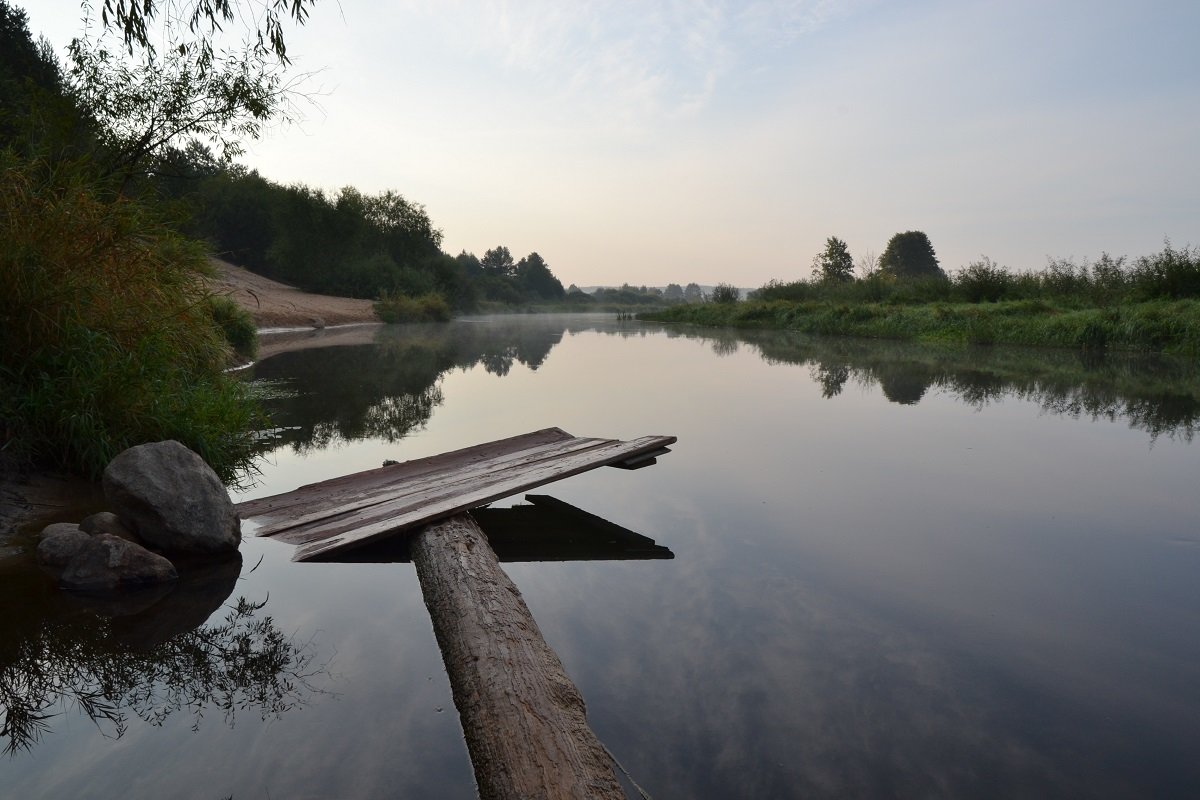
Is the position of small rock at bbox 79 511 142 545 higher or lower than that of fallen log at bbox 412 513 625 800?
higher

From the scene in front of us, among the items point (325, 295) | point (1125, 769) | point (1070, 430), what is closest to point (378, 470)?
point (1125, 769)

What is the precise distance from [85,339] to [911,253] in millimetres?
64044

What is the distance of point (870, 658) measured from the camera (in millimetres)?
2475

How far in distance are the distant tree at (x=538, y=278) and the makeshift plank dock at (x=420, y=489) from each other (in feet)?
245

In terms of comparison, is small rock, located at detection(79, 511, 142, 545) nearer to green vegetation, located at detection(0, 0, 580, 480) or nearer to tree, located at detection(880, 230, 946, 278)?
green vegetation, located at detection(0, 0, 580, 480)

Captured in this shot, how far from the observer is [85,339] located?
13.1ft

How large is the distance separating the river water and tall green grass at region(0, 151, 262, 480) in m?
0.83

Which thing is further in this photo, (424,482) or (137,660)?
(424,482)

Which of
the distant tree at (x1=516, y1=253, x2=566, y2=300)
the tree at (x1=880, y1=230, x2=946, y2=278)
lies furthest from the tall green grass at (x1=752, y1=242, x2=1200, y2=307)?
the distant tree at (x1=516, y1=253, x2=566, y2=300)

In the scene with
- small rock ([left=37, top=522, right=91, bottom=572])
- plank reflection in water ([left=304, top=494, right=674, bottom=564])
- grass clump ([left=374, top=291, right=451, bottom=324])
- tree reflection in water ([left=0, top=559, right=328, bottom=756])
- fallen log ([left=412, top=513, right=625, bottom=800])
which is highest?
grass clump ([left=374, top=291, right=451, bottom=324])

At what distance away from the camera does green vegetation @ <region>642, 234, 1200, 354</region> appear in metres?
14.2

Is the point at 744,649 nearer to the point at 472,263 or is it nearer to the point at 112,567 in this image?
the point at 112,567

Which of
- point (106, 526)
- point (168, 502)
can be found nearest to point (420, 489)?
point (168, 502)

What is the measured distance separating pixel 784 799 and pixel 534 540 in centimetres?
209
